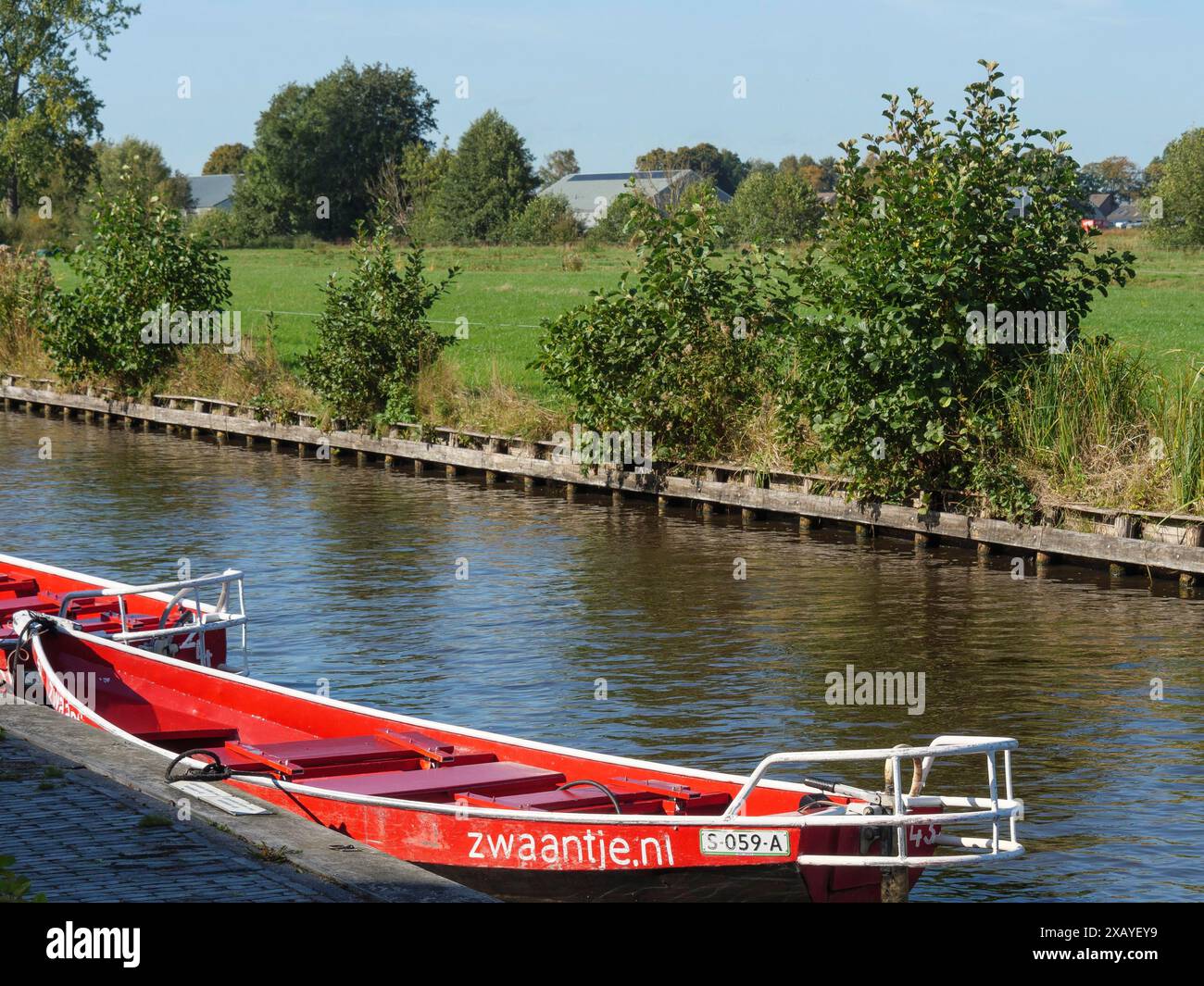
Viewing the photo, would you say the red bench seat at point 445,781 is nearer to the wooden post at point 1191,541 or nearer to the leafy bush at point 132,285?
the wooden post at point 1191,541

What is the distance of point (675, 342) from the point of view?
25.2 m

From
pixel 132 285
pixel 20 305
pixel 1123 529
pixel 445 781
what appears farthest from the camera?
pixel 20 305

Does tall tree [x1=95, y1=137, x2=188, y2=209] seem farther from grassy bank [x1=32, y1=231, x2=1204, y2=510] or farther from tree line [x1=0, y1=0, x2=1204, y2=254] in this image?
grassy bank [x1=32, y1=231, x2=1204, y2=510]

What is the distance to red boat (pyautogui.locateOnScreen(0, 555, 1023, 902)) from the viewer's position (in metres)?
8.09

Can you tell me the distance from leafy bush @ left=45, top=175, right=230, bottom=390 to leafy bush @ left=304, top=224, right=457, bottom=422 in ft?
20.7

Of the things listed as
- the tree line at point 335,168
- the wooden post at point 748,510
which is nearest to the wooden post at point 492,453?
the wooden post at point 748,510

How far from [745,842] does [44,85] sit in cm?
9313

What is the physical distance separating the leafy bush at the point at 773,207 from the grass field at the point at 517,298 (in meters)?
7.46

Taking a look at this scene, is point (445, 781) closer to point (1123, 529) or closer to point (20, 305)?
point (1123, 529)

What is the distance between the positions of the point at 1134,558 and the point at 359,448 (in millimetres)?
16255

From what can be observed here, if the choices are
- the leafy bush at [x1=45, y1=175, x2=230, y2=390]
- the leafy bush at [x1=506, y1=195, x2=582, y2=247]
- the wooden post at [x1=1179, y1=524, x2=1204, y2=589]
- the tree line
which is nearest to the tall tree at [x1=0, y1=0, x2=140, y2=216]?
the tree line

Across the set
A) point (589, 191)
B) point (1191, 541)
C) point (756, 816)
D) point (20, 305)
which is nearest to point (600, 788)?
point (756, 816)

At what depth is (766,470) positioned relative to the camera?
24.3 meters
